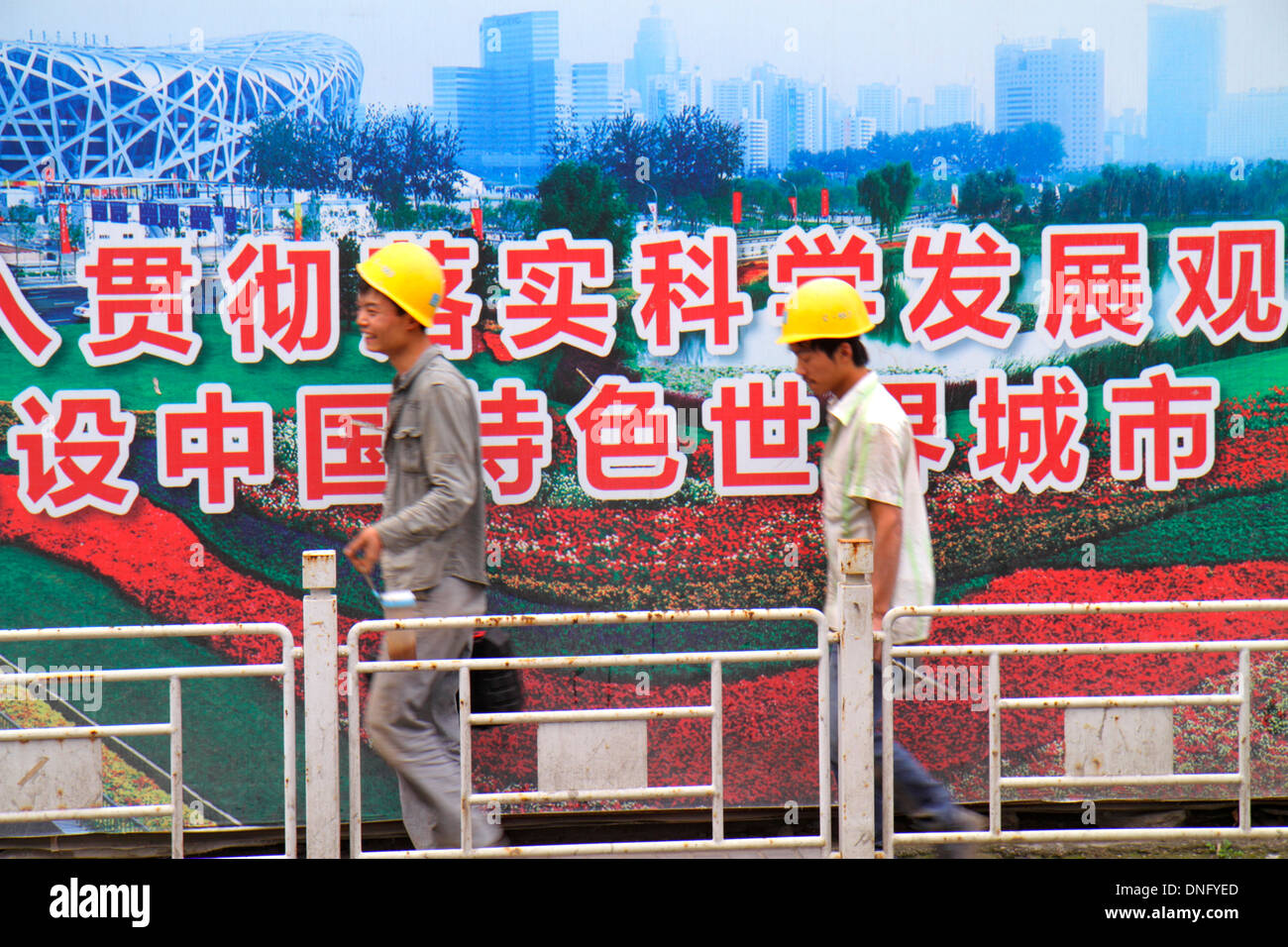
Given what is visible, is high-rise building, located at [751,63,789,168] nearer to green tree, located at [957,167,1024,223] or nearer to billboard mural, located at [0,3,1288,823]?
billboard mural, located at [0,3,1288,823]

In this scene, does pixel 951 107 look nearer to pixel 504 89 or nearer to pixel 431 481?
pixel 504 89

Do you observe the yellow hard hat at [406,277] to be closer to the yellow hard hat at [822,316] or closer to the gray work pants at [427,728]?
the gray work pants at [427,728]

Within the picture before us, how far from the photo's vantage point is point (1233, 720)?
455 cm

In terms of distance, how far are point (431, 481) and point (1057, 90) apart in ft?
8.43

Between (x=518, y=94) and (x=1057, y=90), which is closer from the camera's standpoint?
(x=518, y=94)

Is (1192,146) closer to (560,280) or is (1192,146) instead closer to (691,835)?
(560,280)

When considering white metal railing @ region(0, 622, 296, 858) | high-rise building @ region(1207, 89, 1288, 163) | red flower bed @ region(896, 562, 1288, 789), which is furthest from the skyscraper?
high-rise building @ region(1207, 89, 1288, 163)

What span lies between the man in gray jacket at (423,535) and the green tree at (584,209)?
24.4 inches

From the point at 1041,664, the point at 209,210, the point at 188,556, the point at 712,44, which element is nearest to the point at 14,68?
the point at 209,210

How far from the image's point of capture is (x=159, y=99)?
4.34 meters

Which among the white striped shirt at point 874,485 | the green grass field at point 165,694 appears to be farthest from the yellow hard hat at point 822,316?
the green grass field at point 165,694

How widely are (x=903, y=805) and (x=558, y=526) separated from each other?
1423 mm

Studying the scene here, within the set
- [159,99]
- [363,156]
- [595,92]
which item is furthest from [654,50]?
[159,99]

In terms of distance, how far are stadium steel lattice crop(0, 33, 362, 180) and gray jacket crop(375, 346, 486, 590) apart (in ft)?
3.82
